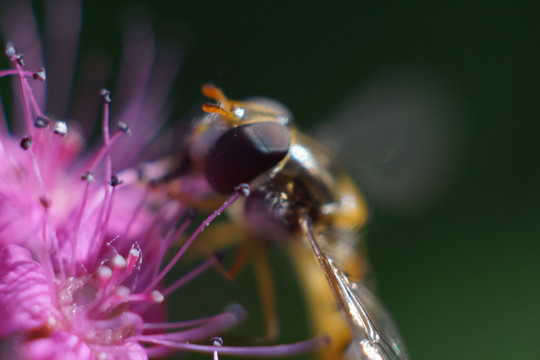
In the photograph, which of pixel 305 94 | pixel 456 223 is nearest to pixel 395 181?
pixel 456 223

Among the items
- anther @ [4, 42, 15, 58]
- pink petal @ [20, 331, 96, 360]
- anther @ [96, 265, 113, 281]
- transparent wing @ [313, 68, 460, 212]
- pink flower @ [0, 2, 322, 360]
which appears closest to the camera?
pink petal @ [20, 331, 96, 360]

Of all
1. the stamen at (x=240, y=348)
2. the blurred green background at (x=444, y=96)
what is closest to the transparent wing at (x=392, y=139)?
the blurred green background at (x=444, y=96)

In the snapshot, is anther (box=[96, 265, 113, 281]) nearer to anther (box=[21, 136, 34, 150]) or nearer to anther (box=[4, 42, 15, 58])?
anther (box=[21, 136, 34, 150])

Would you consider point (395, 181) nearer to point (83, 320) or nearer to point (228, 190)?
point (228, 190)

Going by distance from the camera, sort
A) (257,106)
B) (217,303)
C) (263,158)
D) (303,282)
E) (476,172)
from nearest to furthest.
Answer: (263,158) < (257,106) < (303,282) < (217,303) < (476,172)

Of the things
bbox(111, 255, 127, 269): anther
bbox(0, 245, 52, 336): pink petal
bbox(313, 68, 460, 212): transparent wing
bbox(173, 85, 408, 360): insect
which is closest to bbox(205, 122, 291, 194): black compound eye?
bbox(173, 85, 408, 360): insect

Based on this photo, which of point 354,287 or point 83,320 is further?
point 354,287
